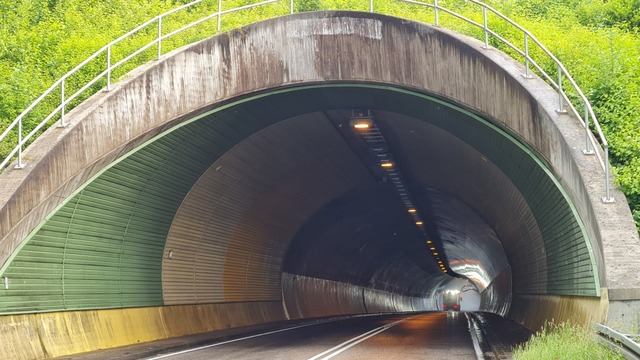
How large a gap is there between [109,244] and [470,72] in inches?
369

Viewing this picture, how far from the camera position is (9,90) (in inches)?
862

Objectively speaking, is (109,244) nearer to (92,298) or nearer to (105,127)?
(92,298)

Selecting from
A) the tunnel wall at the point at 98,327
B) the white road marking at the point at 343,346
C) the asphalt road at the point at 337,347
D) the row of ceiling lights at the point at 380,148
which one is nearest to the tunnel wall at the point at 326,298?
the row of ceiling lights at the point at 380,148

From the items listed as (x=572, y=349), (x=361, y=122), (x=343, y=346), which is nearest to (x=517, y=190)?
(x=361, y=122)

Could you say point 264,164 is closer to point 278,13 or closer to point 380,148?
point 380,148

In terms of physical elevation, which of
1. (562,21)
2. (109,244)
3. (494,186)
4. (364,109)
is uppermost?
(562,21)

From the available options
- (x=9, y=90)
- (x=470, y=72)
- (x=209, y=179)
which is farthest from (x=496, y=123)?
(x=9, y=90)

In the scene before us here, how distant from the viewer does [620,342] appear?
1055 centimetres

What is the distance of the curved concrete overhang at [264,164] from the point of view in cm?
1622

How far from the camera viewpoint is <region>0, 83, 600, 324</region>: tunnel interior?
17953 millimetres

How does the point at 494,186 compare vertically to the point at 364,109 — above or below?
below

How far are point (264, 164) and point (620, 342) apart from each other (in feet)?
51.6

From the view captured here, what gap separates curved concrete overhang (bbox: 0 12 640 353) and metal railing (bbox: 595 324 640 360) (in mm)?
1323

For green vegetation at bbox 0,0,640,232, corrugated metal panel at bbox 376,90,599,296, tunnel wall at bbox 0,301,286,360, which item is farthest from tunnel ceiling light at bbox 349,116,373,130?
tunnel wall at bbox 0,301,286,360
